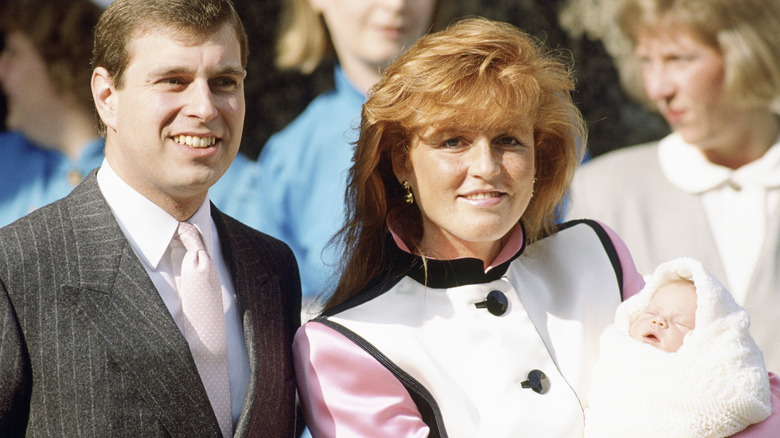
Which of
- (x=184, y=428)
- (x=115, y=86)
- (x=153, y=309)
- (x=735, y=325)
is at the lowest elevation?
(x=735, y=325)

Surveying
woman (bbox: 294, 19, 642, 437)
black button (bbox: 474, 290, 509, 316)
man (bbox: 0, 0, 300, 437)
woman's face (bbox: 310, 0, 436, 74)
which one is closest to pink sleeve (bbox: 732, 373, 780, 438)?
woman (bbox: 294, 19, 642, 437)

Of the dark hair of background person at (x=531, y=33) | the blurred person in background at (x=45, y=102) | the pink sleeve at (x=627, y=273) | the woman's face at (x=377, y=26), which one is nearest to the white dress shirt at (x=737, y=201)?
the dark hair of background person at (x=531, y=33)

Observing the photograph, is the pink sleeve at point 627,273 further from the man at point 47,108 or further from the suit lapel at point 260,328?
the man at point 47,108

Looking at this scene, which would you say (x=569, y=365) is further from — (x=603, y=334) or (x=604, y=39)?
(x=604, y=39)

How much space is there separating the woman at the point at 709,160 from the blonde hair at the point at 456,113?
147 centimetres

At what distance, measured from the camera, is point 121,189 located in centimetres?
228

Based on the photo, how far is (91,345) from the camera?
6.91 feet

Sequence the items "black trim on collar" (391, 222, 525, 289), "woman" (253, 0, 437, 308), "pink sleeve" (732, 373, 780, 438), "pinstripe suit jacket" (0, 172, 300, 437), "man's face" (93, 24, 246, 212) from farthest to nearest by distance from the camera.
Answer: "woman" (253, 0, 437, 308), "black trim on collar" (391, 222, 525, 289), "pink sleeve" (732, 373, 780, 438), "man's face" (93, 24, 246, 212), "pinstripe suit jacket" (0, 172, 300, 437)

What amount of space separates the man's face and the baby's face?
42.1 inches

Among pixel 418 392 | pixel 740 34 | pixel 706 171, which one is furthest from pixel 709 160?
pixel 418 392

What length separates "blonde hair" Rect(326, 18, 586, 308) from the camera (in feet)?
8.03

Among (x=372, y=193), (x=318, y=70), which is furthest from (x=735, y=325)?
(x=318, y=70)

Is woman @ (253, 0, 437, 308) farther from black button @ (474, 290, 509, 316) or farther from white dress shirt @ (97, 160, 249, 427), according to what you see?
white dress shirt @ (97, 160, 249, 427)

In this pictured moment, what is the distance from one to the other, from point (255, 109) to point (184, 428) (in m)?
2.64
